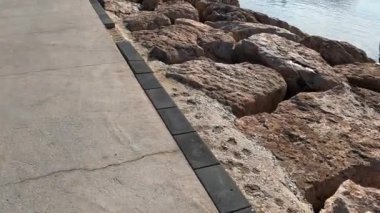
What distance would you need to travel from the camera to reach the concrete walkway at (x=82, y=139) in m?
2.13

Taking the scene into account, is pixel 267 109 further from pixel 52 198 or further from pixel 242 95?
pixel 52 198

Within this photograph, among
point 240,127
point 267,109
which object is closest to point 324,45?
point 267,109

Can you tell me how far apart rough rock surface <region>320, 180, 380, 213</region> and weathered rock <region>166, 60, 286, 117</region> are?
1115 millimetres

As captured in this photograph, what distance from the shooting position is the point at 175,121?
2854mm

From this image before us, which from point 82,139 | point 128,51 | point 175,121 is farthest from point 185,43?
point 82,139

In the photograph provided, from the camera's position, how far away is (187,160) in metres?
2.47

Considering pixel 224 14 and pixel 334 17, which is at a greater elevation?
pixel 224 14

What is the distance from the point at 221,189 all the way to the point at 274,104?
5.16ft

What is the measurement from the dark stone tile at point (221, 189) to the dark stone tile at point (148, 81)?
110 cm

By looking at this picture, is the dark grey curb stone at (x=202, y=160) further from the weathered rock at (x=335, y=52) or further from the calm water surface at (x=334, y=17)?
the calm water surface at (x=334, y=17)

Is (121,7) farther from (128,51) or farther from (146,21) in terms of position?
(128,51)

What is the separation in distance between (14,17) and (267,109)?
3153mm

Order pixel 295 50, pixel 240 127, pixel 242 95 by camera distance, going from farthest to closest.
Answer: pixel 295 50 → pixel 242 95 → pixel 240 127

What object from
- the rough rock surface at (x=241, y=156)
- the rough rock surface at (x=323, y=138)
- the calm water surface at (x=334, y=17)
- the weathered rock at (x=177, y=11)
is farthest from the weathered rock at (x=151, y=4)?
the calm water surface at (x=334, y=17)
